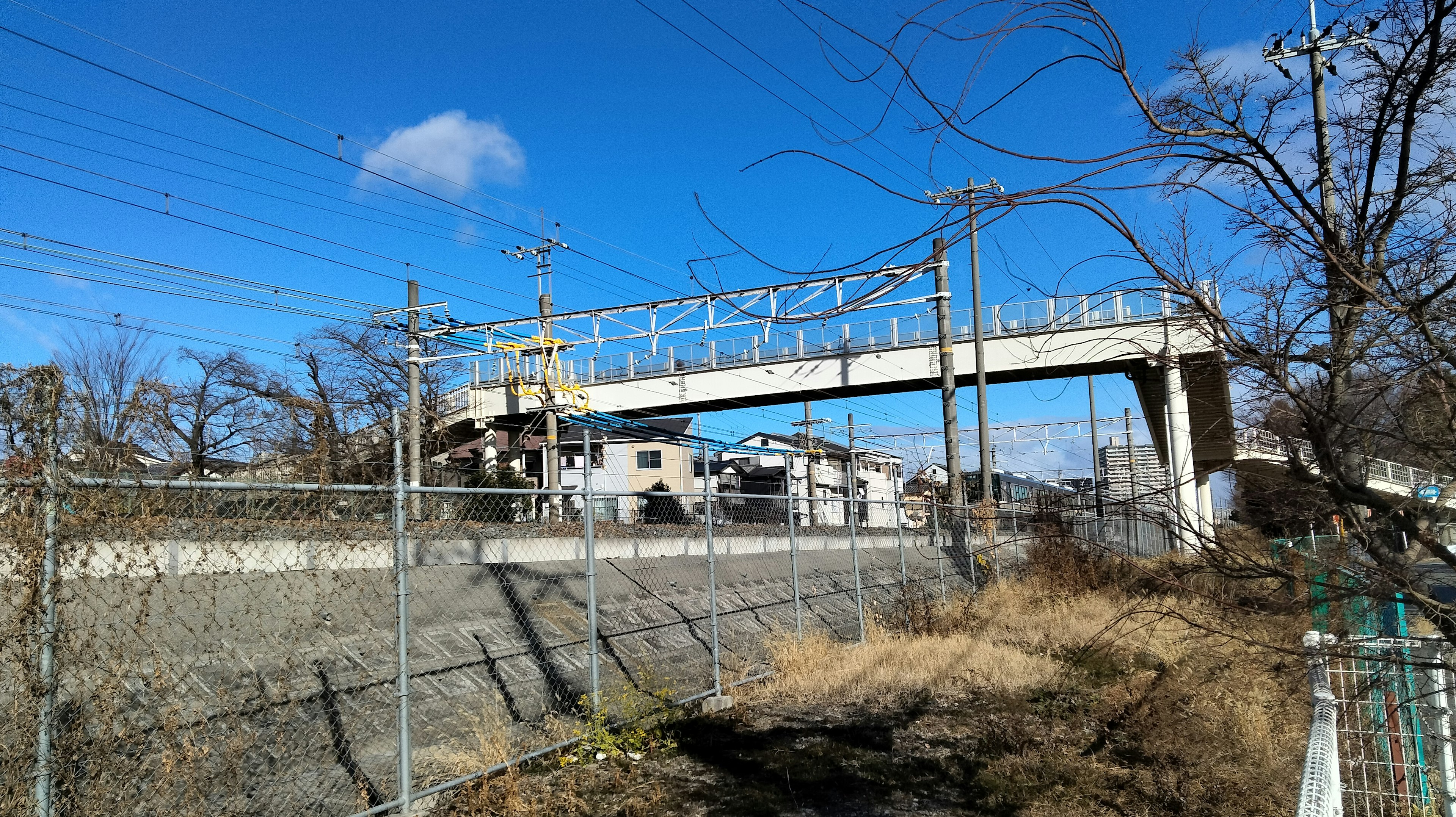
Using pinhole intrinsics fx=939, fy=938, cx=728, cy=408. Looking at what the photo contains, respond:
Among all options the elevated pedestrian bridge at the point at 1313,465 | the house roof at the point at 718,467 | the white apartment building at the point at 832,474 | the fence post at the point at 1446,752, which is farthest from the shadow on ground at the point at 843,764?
the house roof at the point at 718,467

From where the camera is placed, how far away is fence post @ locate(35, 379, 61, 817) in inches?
146

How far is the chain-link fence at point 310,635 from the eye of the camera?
383 cm

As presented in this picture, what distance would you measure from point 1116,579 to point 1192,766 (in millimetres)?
6340

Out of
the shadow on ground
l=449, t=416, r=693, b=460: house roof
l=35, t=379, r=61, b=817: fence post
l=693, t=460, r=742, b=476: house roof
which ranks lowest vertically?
the shadow on ground

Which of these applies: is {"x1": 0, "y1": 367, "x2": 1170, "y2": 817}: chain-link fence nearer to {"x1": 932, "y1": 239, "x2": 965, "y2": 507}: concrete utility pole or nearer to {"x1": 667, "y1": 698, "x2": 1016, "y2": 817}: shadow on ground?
{"x1": 667, "y1": 698, "x2": 1016, "y2": 817}: shadow on ground

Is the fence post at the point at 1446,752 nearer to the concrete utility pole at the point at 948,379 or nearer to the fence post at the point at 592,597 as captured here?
the fence post at the point at 592,597

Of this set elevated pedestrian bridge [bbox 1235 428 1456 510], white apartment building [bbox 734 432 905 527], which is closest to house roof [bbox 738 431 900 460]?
white apartment building [bbox 734 432 905 527]

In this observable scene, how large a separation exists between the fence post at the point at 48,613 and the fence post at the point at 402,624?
1.71 metres

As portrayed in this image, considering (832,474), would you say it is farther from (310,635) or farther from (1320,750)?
(1320,750)

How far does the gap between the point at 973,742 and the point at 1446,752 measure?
134 inches

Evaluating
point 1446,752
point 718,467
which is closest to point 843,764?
point 1446,752

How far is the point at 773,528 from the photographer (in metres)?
17.5

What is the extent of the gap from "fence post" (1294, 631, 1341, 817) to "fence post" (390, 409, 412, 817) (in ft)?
14.4

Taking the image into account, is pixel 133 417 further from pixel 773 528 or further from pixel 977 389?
pixel 977 389
